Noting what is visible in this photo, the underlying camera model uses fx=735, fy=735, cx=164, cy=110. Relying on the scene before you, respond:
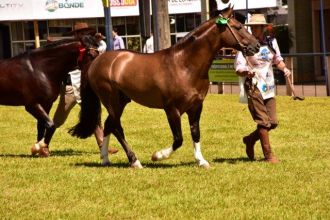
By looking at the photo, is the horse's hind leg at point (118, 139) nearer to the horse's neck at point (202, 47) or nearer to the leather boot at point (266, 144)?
the horse's neck at point (202, 47)

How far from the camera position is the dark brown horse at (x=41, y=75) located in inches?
429

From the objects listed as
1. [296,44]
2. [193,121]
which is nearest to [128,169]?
[193,121]

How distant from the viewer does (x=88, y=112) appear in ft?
33.1

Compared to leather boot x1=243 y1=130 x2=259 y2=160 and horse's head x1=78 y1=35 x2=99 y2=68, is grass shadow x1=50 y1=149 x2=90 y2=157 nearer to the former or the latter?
horse's head x1=78 y1=35 x2=99 y2=68

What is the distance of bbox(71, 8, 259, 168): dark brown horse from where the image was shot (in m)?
9.03

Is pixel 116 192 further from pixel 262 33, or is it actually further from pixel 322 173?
pixel 262 33

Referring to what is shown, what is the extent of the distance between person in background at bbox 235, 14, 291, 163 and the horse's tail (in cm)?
203

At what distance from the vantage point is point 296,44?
28.0 meters

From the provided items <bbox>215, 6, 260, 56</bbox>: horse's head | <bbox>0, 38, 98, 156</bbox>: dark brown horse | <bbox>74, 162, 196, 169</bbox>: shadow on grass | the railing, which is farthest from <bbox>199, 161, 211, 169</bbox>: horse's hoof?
the railing

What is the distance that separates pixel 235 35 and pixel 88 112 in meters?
2.38

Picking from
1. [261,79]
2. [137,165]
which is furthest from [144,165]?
[261,79]

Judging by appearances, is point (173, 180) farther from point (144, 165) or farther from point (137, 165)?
point (144, 165)

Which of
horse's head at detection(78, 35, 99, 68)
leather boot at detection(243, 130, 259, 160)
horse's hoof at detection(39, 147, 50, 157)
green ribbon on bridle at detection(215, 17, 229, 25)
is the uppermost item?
green ribbon on bridle at detection(215, 17, 229, 25)

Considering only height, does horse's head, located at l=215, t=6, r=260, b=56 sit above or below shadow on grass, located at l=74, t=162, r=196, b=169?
above
